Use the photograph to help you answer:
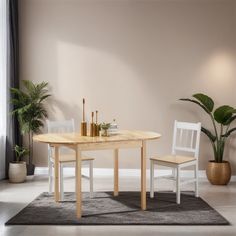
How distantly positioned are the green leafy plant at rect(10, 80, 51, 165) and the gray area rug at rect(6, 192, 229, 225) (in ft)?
4.23

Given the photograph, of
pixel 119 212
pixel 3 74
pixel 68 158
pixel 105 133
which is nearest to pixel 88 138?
pixel 105 133

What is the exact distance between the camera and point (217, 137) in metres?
6.19

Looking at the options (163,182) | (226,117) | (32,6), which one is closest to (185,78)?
(226,117)

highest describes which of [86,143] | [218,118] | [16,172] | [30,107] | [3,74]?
[3,74]

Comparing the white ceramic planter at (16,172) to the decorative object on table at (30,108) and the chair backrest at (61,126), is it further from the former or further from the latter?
the chair backrest at (61,126)

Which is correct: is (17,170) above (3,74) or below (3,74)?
below

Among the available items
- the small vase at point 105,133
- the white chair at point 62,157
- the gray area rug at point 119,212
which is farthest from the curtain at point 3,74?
the small vase at point 105,133

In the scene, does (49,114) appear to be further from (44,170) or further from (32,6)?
(32,6)

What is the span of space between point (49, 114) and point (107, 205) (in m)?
2.22

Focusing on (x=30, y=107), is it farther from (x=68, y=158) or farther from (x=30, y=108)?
(x=68, y=158)

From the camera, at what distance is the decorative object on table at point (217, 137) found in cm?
599

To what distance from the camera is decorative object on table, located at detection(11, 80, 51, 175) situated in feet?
20.7

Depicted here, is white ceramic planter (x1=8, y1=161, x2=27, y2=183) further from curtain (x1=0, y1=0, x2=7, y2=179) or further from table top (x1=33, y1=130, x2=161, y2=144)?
table top (x1=33, y1=130, x2=161, y2=144)

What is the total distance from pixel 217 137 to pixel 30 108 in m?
2.61
